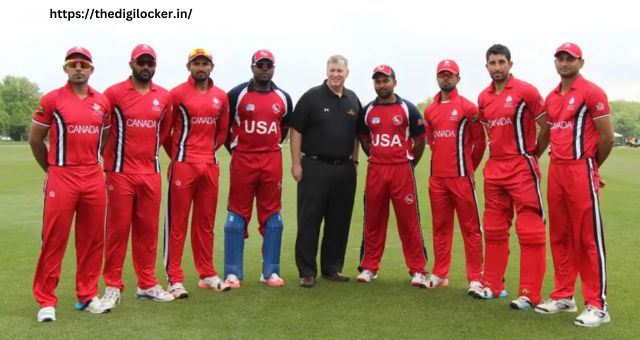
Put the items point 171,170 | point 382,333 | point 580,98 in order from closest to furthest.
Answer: point 382,333
point 580,98
point 171,170

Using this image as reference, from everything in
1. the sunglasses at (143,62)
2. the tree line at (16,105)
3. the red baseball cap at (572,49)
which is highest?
the red baseball cap at (572,49)

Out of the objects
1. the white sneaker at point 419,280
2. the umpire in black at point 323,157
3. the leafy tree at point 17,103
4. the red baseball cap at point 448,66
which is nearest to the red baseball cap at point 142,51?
the umpire in black at point 323,157

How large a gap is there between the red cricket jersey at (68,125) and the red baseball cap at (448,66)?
3.63 m

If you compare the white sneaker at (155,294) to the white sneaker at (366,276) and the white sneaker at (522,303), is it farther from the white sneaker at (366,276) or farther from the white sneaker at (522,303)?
the white sneaker at (522,303)

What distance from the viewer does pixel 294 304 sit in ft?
19.3

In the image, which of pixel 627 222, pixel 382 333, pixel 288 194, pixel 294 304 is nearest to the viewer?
pixel 382 333

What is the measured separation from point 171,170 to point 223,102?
93 cm

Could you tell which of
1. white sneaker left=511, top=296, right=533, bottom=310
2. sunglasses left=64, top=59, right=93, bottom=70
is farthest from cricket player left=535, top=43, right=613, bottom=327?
sunglasses left=64, top=59, right=93, bottom=70

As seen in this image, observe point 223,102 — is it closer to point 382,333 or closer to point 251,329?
point 251,329

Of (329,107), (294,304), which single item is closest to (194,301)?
(294,304)

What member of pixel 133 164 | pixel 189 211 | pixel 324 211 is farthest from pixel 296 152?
pixel 133 164

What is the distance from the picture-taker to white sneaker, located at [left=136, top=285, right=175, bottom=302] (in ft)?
20.0

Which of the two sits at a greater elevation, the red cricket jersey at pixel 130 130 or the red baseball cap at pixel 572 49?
the red baseball cap at pixel 572 49

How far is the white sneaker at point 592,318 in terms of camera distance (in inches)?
203
